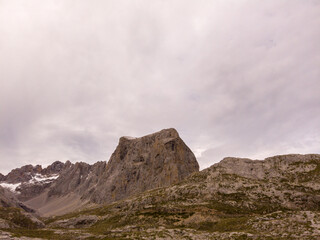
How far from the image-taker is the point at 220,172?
8081cm

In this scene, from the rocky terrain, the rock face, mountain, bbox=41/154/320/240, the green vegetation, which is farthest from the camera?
the rock face

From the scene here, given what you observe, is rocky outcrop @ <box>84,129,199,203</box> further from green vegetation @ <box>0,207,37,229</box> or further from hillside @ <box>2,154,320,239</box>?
green vegetation @ <box>0,207,37,229</box>

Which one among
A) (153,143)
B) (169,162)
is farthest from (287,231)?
(153,143)

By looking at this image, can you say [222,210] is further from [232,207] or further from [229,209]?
[232,207]

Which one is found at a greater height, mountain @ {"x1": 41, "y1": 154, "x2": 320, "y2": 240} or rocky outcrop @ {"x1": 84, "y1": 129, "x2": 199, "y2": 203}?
rocky outcrop @ {"x1": 84, "y1": 129, "x2": 199, "y2": 203}

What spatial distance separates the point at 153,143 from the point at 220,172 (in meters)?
112

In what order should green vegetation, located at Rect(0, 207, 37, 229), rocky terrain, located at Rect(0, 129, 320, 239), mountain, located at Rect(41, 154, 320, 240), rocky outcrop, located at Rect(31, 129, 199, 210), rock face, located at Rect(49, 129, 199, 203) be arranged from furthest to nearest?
1. rocky outcrop, located at Rect(31, 129, 199, 210)
2. rock face, located at Rect(49, 129, 199, 203)
3. green vegetation, located at Rect(0, 207, 37, 229)
4. rocky terrain, located at Rect(0, 129, 320, 239)
5. mountain, located at Rect(41, 154, 320, 240)

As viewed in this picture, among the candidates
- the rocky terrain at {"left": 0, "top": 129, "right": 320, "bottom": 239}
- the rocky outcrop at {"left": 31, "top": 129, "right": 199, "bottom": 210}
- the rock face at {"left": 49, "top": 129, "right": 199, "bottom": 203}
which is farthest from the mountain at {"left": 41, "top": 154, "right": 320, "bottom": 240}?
the rock face at {"left": 49, "top": 129, "right": 199, "bottom": 203}

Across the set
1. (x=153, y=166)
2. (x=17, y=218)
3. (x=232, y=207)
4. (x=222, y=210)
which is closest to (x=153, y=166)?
(x=153, y=166)

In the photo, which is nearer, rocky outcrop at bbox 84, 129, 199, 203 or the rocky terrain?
the rocky terrain

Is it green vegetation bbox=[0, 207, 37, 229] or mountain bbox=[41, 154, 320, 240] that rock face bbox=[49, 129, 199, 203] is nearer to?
mountain bbox=[41, 154, 320, 240]

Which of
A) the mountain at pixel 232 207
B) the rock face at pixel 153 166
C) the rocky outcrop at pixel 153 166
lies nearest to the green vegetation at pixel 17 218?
the mountain at pixel 232 207

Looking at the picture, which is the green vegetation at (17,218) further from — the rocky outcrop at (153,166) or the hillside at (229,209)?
the rocky outcrop at (153,166)

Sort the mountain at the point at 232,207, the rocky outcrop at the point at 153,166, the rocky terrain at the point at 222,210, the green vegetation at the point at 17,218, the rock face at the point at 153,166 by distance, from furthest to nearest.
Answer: the rocky outcrop at the point at 153,166
the rock face at the point at 153,166
the green vegetation at the point at 17,218
the rocky terrain at the point at 222,210
the mountain at the point at 232,207
